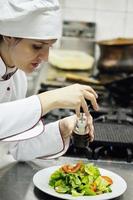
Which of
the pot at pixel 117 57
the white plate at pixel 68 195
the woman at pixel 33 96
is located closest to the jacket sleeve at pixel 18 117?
the woman at pixel 33 96

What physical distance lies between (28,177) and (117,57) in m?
1.27

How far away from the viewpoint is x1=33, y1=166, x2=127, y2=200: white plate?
108cm

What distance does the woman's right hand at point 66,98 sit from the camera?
3.67 ft

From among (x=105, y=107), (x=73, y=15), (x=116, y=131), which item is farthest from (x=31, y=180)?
(x=73, y=15)

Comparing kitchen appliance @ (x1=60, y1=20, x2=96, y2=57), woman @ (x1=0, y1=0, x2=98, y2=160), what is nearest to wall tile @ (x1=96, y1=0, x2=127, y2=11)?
kitchen appliance @ (x1=60, y1=20, x2=96, y2=57)

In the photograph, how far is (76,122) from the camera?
1270mm

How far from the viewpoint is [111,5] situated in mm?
2748

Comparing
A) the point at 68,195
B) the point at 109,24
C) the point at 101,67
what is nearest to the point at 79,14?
the point at 109,24

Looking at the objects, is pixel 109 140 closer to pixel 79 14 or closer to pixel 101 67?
pixel 101 67

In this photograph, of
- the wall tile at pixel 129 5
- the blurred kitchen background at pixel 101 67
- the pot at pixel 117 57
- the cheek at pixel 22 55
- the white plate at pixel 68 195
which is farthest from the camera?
the wall tile at pixel 129 5

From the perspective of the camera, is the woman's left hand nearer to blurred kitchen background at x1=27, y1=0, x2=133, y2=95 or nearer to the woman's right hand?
the woman's right hand

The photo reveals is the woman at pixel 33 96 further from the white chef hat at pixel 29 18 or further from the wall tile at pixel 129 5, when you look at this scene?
the wall tile at pixel 129 5

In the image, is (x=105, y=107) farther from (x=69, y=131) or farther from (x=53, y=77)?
(x=69, y=131)

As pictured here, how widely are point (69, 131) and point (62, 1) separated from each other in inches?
63.1
